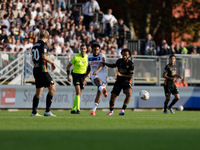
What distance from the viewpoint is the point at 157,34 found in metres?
38.9

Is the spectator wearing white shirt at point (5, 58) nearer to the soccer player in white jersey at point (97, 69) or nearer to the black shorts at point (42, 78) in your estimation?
the soccer player in white jersey at point (97, 69)

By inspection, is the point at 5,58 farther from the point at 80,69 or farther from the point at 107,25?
the point at 107,25

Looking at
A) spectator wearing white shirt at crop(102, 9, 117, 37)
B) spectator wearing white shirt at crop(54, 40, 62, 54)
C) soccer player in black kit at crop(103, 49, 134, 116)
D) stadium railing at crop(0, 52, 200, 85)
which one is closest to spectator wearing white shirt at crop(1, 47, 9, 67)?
stadium railing at crop(0, 52, 200, 85)

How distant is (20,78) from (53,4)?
7.05 metres

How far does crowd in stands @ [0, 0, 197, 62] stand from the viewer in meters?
23.6

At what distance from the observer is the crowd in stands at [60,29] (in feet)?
77.4

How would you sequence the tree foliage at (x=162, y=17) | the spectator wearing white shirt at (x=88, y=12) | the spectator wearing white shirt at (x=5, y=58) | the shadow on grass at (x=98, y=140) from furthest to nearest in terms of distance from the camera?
the tree foliage at (x=162, y=17), the spectator wearing white shirt at (x=88, y=12), the spectator wearing white shirt at (x=5, y=58), the shadow on grass at (x=98, y=140)

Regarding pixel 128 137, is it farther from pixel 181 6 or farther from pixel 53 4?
pixel 181 6

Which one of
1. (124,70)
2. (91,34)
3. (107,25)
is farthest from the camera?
(107,25)

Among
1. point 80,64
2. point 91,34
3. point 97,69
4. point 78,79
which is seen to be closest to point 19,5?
point 91,34

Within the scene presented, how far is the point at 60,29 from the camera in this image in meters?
26.2

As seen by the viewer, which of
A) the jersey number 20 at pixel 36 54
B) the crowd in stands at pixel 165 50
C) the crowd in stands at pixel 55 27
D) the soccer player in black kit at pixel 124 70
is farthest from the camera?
the crowd in stands at pixel 165 50

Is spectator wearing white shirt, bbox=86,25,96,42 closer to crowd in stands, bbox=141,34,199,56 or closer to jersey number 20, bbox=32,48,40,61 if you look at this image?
crowd in stands, bbox=141,34,199,56

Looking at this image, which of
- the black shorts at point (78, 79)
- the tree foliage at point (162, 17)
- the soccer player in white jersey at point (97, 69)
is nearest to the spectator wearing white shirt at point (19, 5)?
the black shorts at point (78, 79)
